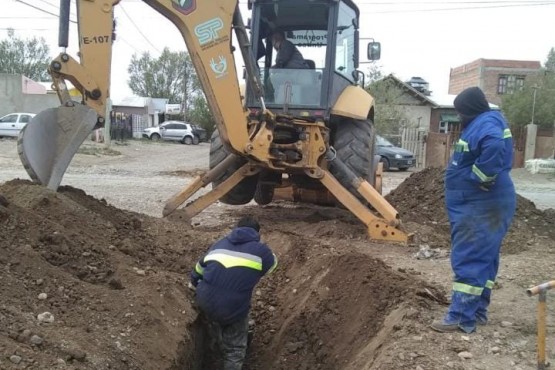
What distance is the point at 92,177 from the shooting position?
16797 mm

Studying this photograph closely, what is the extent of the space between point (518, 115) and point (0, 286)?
36.3m

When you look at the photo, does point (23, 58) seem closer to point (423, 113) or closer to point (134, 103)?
point (134, 103)

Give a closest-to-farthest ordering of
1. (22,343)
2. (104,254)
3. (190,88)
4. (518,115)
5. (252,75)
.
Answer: (22,343) < (104,254) < (252,75) < (518,115) < (190,88)

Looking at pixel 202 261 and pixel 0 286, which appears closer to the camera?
pixel 0 286

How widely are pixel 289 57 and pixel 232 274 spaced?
4164 mm

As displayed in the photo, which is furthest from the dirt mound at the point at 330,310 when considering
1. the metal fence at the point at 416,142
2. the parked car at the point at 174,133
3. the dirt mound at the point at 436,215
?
the parked car at the point at 174,133

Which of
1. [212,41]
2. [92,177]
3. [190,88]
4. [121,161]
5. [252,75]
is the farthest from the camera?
[190,88]

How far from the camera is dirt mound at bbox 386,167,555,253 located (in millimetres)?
7945

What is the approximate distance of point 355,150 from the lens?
822 centimetres

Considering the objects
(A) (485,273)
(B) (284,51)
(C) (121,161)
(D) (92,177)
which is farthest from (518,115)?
(A) (485,273)

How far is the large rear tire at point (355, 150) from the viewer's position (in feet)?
26.9

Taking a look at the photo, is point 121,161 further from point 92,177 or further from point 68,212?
point 68,212

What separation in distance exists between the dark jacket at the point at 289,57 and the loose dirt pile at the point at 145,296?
8.13 ft

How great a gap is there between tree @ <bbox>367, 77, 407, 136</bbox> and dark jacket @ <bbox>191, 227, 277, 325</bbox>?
2450 centimetres
